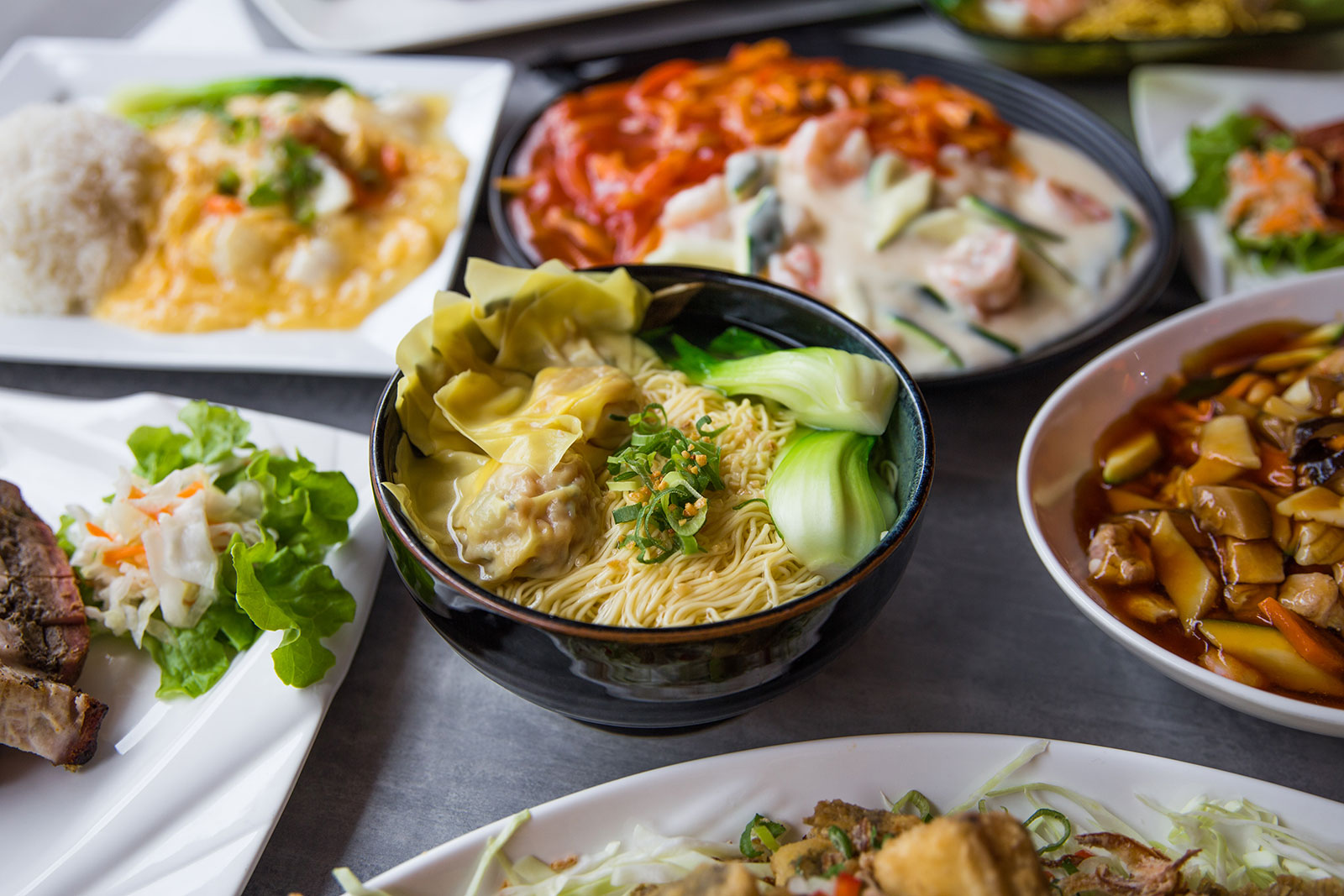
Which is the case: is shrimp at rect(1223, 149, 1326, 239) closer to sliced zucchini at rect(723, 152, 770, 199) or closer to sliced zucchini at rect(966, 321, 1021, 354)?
sliced zucchini at rect(966, 321, 1021, 354)

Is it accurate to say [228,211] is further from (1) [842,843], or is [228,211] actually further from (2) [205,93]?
(1) [842,843]

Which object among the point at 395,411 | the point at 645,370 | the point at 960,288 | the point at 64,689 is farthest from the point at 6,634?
the point at 960,288

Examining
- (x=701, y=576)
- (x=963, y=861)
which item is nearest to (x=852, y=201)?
(x=701, y=576)

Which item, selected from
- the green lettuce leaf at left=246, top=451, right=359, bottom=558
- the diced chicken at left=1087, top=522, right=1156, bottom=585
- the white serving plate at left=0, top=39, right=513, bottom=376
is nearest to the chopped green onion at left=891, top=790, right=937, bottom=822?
the diced chicken at left=1087, top=522, right=1156, bottom=585

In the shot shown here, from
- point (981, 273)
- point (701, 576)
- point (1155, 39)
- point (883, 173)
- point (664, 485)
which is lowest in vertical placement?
point (701, 576)

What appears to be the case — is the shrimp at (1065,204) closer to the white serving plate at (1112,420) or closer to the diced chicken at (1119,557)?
the white serving plate at (1112,420)
